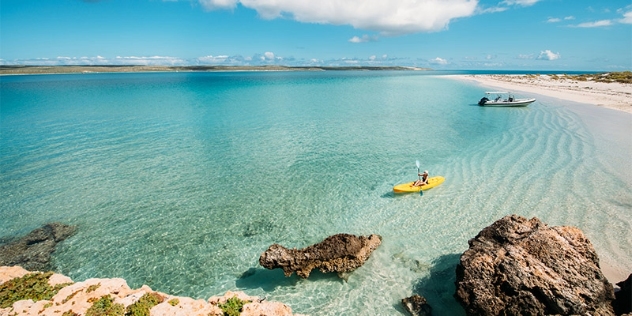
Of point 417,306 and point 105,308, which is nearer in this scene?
point 105,308

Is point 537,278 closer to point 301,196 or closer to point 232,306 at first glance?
point 232,306

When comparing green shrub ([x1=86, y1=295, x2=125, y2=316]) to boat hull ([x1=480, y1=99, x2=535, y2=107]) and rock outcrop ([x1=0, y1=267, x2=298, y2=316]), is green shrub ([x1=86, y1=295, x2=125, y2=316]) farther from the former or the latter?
boat hull ([x1=480, y1=99, x2=535, y2=107])

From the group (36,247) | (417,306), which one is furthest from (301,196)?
(36,247)

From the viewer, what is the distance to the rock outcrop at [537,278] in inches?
350

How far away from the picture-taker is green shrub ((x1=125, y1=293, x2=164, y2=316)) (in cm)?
790

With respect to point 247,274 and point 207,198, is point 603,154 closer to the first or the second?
point 247,274

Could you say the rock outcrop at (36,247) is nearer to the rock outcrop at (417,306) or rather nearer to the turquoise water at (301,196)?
the turquoise water at (301,196)

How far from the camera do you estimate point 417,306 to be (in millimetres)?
10398

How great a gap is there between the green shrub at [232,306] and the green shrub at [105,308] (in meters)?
2.54

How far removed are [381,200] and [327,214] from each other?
144 inches

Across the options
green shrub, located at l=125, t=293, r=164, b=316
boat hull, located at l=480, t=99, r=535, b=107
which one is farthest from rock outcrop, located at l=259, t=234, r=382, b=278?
boat hull, located at l=480, t=99, r=535, b=107

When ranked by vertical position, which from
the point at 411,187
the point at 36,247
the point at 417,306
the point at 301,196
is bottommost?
the point at 36,247

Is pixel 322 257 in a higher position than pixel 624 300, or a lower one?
lower

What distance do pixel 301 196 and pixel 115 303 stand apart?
459 inches
